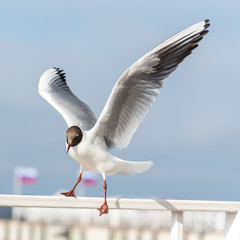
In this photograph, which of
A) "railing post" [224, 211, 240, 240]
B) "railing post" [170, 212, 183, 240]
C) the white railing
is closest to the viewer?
the white railing

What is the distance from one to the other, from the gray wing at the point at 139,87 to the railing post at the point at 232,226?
1238 mm

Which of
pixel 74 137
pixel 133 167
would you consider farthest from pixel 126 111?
pixel 74 137

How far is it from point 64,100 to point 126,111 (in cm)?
130

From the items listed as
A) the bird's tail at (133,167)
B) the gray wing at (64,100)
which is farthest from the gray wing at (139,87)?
the gray wing at (64,100)

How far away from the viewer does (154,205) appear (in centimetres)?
380

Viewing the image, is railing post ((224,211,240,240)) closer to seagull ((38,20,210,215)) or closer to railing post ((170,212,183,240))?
railing post ((170,212,183,240))

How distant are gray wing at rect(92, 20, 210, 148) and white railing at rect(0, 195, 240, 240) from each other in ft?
3.67

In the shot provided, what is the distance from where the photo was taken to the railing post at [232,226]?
3.97m

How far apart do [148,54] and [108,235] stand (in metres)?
11.5

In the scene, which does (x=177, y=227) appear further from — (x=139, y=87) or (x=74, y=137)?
(x=139, y=87)

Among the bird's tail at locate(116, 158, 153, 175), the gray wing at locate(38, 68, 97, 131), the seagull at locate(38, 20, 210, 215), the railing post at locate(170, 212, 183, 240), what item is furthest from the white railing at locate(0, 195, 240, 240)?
the gray wing at locate(38, 68, 97, 131)

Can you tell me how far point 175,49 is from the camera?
4.62 meters

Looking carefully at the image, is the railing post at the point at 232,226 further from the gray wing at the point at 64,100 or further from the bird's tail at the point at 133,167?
the gray wing at the point at 64,100

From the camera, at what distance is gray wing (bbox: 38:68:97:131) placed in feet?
17.7
